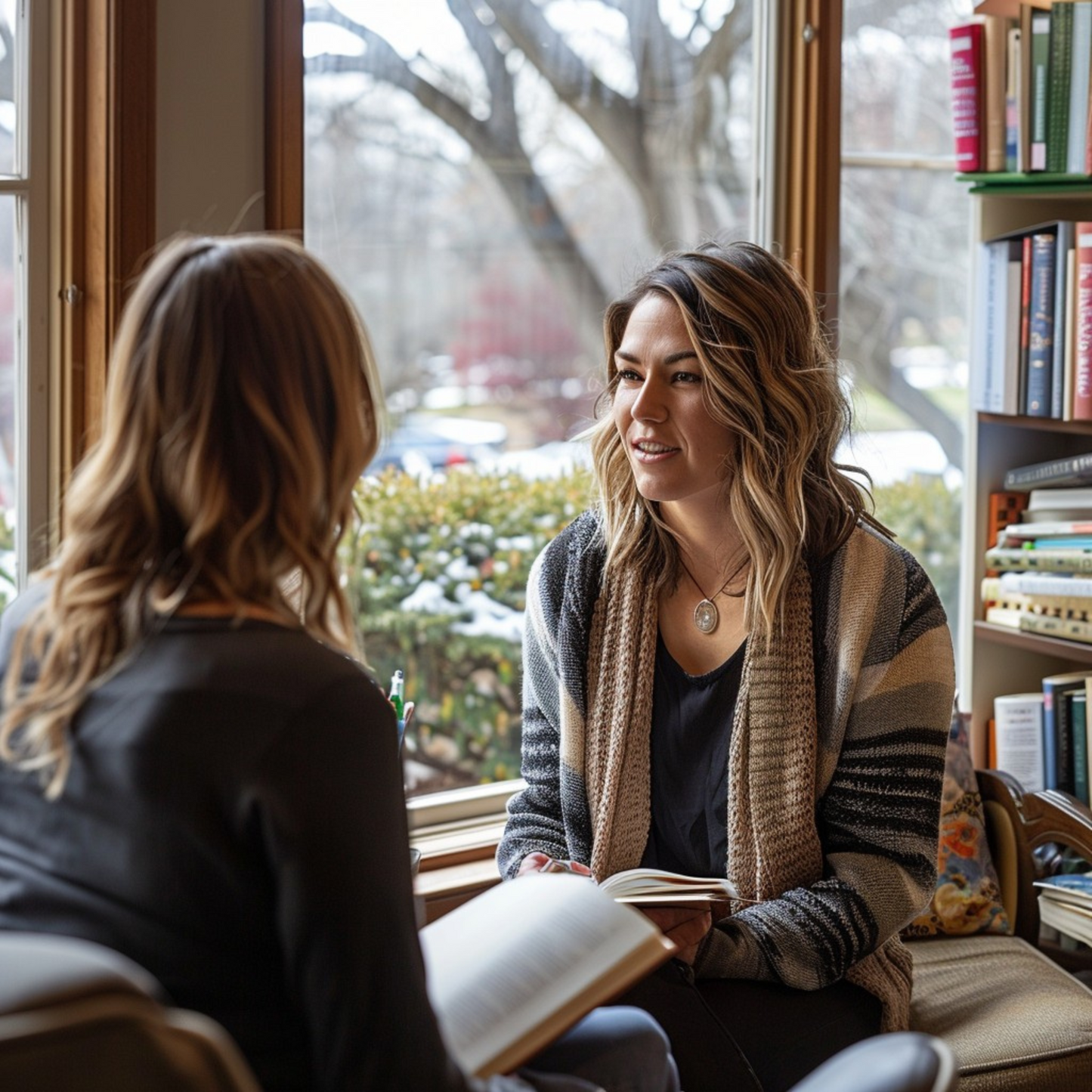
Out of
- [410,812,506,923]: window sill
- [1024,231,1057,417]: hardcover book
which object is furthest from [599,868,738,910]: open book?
[1024,231,1057,417]: hardcover book

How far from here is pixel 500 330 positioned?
8.52 ft

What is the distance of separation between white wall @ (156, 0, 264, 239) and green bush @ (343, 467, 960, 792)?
62 cm

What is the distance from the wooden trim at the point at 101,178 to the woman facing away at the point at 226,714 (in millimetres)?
887

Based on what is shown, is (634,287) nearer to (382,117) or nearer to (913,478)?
(382,117)

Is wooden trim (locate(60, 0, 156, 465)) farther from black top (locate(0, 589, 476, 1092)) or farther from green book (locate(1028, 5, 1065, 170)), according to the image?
green book (locate(1028, 5, 1065, 170))

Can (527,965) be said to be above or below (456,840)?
above

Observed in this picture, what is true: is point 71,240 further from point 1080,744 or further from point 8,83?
point 1080,744

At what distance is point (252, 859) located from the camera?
98 cm

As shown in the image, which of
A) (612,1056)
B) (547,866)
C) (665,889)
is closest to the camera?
(612,1056)

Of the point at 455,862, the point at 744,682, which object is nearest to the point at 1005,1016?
the point at 744,682

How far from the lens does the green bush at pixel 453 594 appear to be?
252 centimetres

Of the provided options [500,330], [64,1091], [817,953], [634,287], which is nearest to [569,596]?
[634,287]

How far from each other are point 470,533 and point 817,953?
1133 mm

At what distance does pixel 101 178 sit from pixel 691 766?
1.17 meters
